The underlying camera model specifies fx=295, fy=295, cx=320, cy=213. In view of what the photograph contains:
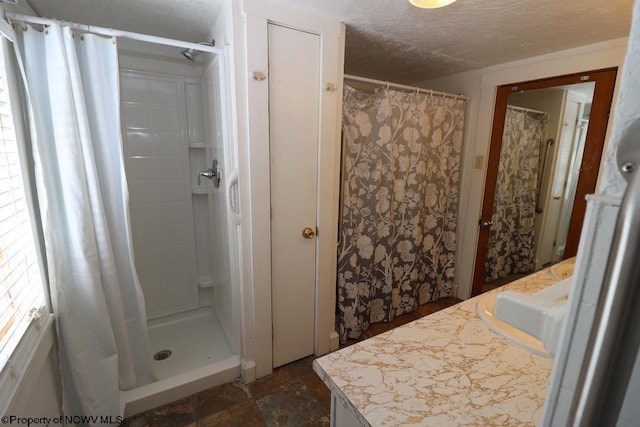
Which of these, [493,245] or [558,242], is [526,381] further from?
[493,245]

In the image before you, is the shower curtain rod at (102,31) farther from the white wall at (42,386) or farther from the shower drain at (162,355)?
the shower drain at (162,355)

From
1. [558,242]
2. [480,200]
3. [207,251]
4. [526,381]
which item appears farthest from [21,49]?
[558,242]

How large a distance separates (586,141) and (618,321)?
7.41ft

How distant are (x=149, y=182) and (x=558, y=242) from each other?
2914mm

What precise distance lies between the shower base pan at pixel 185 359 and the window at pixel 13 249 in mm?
730

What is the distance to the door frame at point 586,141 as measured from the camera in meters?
1.81

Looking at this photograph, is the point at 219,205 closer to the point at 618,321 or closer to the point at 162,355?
the point at 162,355

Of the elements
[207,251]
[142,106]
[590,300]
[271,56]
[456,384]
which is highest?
[271,56]

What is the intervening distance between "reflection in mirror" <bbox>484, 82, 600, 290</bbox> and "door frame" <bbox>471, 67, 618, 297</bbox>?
33 mm

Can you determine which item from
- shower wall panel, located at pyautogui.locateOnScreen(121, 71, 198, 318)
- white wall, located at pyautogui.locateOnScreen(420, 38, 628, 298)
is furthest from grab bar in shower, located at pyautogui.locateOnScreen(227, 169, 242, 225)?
white wall, located at pyautogui.locateOnScreen(420, 38, 628, 298)

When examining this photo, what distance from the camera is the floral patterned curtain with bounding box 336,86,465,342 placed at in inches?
78.7

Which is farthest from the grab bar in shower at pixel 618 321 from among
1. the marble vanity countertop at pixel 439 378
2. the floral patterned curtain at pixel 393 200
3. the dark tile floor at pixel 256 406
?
the floral patterned curtain at pixel 393 200

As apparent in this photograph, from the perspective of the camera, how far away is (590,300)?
27cm

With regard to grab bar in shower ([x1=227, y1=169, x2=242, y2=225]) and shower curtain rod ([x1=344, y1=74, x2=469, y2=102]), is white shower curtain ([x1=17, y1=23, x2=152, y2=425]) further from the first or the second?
shower curtain rod ([x1=344, y1=74, x2=469, y2=102])
